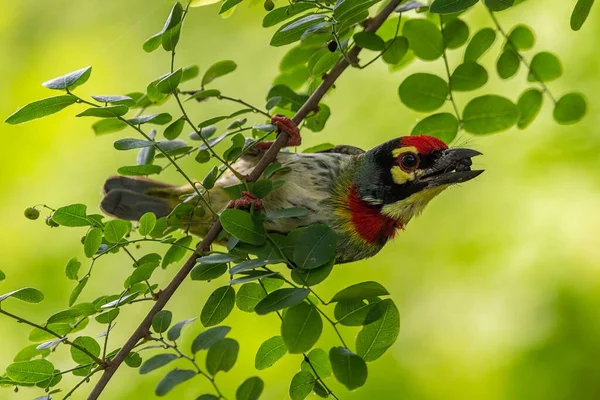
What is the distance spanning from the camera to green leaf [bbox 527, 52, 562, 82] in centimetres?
304

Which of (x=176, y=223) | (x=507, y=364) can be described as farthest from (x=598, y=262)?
(x=176, y=223)

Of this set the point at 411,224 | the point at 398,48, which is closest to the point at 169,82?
the point at 398,48

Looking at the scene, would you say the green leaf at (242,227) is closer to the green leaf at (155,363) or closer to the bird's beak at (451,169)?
the green leaf at (155,363)

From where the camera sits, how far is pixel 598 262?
13.0 feet

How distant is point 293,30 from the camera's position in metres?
2.16

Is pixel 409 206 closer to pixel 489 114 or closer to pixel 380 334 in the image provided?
pixel 489 114

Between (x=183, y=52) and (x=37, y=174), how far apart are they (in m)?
1.25

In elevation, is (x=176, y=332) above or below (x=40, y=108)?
below

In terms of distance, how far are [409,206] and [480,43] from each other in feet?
2.16

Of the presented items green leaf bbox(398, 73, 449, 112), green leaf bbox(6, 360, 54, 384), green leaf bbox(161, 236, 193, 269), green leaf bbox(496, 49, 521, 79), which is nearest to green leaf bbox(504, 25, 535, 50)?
green leaf bbox(496, 49, 521, 79)

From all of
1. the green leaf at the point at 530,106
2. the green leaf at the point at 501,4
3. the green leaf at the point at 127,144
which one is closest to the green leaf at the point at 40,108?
the green leaf at the point at 127,144

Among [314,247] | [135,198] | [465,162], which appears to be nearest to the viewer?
[314,247]

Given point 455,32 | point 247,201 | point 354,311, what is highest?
point 455,32

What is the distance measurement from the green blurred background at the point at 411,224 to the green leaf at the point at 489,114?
1353 millimetres
